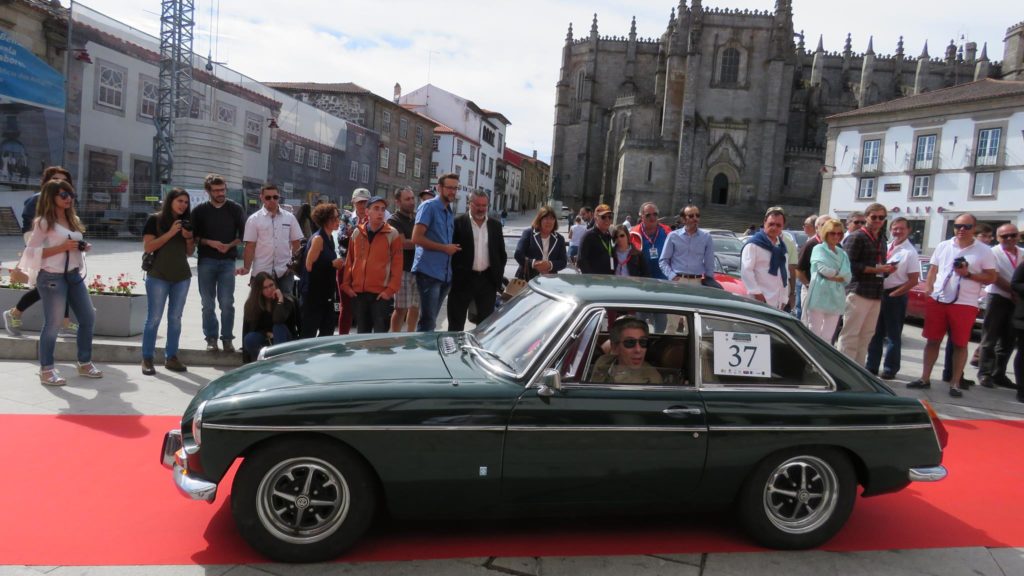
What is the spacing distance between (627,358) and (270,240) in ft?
15.8

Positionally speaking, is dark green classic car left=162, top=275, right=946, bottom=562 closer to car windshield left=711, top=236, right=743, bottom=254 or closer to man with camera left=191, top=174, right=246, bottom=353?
man with camera left=191, top=174, right=246, bottom=353

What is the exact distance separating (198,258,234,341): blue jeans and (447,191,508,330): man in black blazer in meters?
2.38

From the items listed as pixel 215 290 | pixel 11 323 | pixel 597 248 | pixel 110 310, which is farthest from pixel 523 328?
pixel 11 323

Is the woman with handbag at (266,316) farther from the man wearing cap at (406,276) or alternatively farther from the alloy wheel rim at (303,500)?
the alloy wheel rim at (303,500)

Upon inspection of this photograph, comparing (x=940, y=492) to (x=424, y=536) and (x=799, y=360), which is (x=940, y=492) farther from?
(x=424, y=536)

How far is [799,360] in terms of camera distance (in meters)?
3.94

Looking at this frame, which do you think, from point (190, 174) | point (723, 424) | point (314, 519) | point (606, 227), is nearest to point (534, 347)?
point (723, 424)

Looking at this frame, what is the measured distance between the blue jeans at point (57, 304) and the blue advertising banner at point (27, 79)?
20.7 meters

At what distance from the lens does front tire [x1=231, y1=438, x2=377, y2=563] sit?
10.9 feet

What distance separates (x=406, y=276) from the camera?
7738mm

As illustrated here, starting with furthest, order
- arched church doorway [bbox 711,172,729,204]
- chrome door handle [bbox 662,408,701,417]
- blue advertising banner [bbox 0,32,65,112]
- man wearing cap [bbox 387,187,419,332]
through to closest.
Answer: arched church doorway [bbox 711,172,729,204] < blue advertising banner [bbox 0,32,65,112] < man wearing cap [bbox 387,187,419,332] < chrome door handle [bbox 662,408,701,417]

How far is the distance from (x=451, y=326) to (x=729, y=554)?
4.28 m

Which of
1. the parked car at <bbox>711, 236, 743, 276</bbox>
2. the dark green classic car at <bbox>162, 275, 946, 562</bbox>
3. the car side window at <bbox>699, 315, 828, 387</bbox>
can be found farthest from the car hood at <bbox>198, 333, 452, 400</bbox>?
the parked car at <bbox>711, 236, 743, 276</bbox>

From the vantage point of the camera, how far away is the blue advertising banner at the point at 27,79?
2177cm
